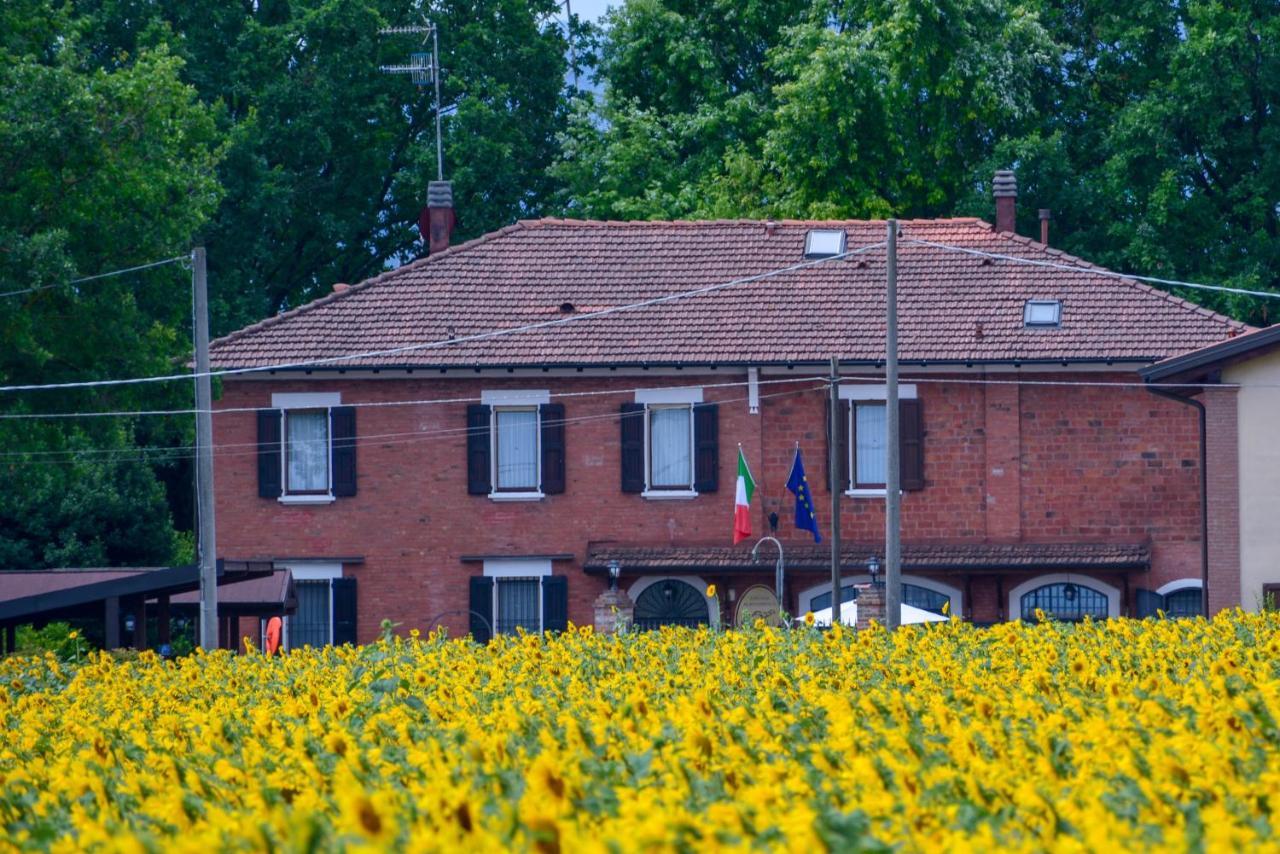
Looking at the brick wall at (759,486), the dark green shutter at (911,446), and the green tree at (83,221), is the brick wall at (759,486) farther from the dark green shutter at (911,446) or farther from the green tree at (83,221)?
the green tree at (83,221)

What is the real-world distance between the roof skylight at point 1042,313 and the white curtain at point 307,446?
11.6 meters

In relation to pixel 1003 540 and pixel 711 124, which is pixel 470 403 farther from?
pixel 711 124

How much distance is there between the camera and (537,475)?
35188 millimetres

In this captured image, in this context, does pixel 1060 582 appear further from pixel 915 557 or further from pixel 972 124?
pixel 972 124

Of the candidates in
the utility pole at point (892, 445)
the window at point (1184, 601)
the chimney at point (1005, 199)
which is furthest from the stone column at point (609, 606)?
the chimney at point (1005, 199)

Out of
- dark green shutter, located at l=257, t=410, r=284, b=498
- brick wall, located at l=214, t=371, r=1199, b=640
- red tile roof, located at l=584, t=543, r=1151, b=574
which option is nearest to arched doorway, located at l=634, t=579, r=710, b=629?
red tile roof, located at l=584, t=543, r=1151, b=574

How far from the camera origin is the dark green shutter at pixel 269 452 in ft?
116

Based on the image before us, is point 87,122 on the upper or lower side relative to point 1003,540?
upper

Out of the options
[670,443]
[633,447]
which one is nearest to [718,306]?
[670,443]

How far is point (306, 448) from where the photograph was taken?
116ft

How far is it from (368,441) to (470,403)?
1.80m

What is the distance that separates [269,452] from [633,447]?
5969mm

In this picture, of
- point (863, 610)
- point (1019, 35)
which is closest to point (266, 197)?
point (1019, 35)

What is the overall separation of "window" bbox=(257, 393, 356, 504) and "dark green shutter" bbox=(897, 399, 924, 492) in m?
8.91
